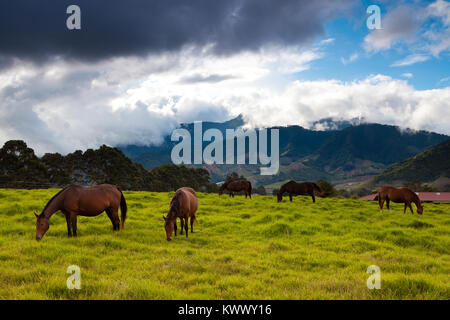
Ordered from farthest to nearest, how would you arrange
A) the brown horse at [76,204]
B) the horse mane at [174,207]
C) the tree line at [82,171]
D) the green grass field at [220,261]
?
the tree line at [82,171]
the horse mane at [174,207]
the brown horse at [76,204]
the green grass field at [220,261]

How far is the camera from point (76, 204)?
39.1 ft

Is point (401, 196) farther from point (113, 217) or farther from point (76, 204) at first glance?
point (76, 204)

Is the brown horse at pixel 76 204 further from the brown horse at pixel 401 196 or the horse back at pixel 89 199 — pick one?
the brown horse at pixel 401 196

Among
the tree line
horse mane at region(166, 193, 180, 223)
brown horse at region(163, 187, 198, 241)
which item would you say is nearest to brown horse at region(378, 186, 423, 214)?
brown horse at region(163, 187, 198, 241)

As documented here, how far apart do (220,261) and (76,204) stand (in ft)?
22.1

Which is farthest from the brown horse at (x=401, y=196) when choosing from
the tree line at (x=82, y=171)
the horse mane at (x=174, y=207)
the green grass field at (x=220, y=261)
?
the tree line at (x=82, y=171)

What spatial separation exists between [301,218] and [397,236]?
19.7 ft

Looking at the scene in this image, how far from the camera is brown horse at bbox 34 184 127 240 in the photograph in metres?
11.4

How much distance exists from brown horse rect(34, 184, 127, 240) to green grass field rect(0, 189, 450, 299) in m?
0.59

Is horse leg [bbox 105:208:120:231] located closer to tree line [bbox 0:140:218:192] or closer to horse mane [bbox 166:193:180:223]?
horse mane [bbox 166:193:180:223]

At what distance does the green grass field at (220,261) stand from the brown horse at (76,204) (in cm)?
59

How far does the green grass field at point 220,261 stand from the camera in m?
6.60
